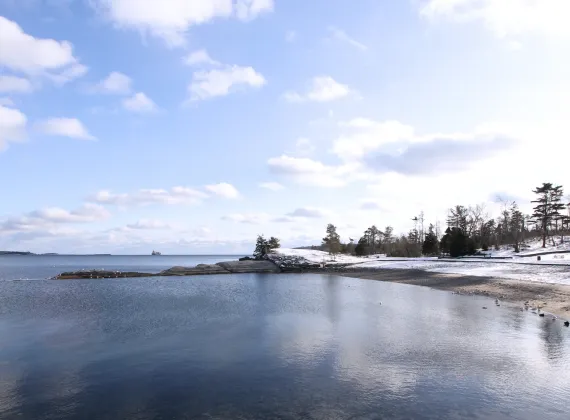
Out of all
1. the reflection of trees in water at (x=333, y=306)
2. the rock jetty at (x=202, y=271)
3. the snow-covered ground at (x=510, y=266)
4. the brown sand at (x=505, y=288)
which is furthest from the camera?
the rock jetty at (x=202, y=271)

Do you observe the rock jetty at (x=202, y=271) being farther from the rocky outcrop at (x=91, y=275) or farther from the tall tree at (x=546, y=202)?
the tall tree at (x=546, y=202)

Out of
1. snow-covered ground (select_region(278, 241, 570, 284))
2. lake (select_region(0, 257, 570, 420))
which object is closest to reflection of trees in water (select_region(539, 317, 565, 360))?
lake (select_region(0, 257, 570, 420))

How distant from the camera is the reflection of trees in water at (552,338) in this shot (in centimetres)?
2158

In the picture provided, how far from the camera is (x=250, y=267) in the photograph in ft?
365

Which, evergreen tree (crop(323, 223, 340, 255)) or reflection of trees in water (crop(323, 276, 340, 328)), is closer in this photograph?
reflection of trees in water (crop(323, 276, 340, 328))

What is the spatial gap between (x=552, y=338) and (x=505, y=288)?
85.2 feet

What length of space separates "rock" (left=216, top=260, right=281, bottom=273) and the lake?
232 feet

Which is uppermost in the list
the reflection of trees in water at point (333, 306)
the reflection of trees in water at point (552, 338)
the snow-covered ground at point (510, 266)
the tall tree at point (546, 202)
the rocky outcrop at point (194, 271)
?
the tall tree at point (546, 202)

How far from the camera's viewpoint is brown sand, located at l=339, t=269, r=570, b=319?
123 feet

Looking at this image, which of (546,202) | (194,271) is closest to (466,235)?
(546,202)

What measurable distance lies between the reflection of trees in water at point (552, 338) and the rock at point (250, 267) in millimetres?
83146

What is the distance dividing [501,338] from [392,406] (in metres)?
14.9

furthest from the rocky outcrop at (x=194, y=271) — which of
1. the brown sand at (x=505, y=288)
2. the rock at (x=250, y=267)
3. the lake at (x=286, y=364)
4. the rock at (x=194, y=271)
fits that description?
the lake at (x=286, y=364)

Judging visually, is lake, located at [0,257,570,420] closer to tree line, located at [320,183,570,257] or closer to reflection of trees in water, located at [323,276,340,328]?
reflection of trees in water, located at [323,276,340,328]
